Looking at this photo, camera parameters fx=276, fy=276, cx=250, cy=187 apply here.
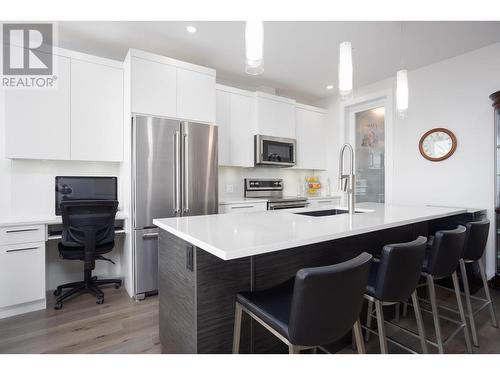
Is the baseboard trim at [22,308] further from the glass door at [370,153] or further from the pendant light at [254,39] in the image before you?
the glass door at [370,153]

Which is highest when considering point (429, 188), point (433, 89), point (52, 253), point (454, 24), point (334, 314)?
point (454, 24)

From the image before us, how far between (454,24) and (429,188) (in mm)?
1877

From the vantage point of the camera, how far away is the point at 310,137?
4.74 meters

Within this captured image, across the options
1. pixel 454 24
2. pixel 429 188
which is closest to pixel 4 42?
pixel 454 24

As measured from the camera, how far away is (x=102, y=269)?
321 centimetres

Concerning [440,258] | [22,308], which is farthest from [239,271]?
[22,308]

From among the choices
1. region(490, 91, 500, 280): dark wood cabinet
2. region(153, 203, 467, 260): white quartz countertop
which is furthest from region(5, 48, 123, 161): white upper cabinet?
region(490, 91, 500, 280): dark wood cabinet

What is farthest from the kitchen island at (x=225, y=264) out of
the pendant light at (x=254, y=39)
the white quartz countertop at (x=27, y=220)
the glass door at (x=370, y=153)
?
the glass door at (x=370, y=153)

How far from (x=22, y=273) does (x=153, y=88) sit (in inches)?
82.0

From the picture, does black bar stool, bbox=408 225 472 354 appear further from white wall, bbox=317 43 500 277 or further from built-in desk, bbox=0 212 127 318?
built-in desk, bbox=0 212 127 318

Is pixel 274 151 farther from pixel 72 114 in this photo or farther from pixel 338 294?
pixel 338 294

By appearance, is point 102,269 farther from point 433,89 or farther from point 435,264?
point 433,89

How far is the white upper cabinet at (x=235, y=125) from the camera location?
3.72m
